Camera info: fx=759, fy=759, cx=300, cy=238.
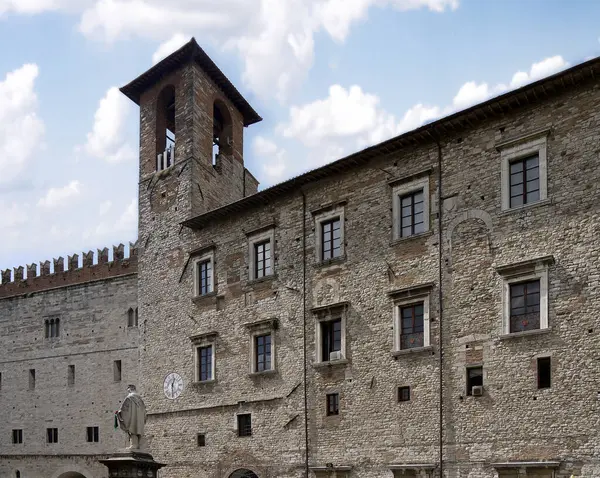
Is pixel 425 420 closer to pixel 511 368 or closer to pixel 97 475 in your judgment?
pixel 511 368

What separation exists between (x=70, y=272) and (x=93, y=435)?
716 centimetres

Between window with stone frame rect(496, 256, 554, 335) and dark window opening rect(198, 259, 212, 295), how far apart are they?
33.9 feet

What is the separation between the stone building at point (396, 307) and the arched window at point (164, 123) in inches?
36.7

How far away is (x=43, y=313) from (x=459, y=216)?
21330 millimetres

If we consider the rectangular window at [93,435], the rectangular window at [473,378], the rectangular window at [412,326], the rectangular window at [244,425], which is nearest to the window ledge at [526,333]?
the rectangular window at [473,378]

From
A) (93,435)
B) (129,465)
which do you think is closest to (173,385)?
(93,435)

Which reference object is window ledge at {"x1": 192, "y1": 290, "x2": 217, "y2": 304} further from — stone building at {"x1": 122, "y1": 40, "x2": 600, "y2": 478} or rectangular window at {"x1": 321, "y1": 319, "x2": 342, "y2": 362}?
rectangular window at {"x1": 321, "y1": 319, "x2": 342, "y2": 362}

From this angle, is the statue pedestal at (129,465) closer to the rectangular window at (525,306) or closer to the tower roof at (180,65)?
the rectangular window at (525,306)

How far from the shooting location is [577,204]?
16.6m

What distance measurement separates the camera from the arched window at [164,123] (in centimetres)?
2779

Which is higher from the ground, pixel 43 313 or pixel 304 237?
pixel 304 237

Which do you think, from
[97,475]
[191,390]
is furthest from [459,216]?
[97,475]

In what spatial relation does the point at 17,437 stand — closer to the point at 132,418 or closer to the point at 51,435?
the point at 51,435

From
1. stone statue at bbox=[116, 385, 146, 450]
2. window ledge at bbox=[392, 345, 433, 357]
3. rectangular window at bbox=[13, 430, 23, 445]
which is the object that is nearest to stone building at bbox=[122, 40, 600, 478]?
window ledge at bbox=[392, 345, 433, 357]
